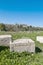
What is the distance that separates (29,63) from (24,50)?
2778mm

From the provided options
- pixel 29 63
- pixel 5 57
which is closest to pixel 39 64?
pixel 29 63

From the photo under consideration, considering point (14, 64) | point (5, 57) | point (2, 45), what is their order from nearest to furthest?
1. point (14, 64)
2. point (5, 57)
3. point (2, 45)

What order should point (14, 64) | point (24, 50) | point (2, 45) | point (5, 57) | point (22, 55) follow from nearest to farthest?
point (14, 64) < point (5, 57) < point (22, 55) < point (24, 50) < point (2, 45)

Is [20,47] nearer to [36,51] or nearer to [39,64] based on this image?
[36,51]

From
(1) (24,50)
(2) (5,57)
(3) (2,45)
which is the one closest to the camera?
(2) (5,57)

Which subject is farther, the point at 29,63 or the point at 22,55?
the point at 22,55

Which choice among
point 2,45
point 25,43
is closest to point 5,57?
point 25,43

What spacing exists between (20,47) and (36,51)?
1.08 m

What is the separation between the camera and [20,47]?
1111 centimetres

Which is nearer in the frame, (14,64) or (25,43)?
(14,64)

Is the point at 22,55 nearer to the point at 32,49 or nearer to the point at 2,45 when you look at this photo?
the point at 32,49

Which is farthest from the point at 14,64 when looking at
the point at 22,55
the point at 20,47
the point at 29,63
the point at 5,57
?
the point at 20,47

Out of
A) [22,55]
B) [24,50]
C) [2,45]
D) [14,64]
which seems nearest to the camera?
[14,64]

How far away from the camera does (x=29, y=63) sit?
8.35 metres
